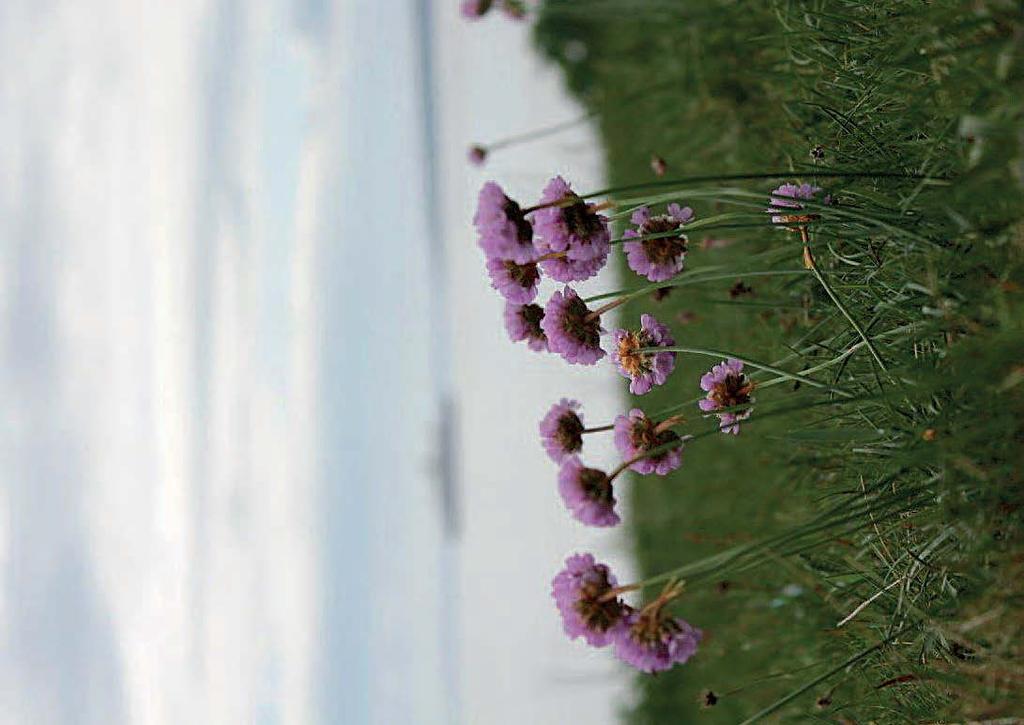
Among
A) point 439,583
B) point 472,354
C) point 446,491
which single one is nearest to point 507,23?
point 472,354

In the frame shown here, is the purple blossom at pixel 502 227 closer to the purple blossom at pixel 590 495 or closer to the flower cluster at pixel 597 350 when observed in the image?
the flower cluster at pixel 597 350

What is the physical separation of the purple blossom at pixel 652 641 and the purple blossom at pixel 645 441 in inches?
5.2

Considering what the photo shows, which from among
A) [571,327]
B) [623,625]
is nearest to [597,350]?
[571,327]

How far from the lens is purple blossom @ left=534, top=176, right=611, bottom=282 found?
0.75m

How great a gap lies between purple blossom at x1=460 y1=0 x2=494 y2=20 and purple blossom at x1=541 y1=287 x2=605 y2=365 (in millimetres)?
929

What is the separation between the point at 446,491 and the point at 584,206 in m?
3.26

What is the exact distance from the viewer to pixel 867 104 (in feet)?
2.96

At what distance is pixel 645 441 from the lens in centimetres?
77

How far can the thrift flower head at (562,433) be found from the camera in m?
0.82

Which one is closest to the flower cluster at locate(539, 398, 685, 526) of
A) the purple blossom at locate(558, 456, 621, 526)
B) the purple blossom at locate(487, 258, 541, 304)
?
the purple blossom at locate(558, 456, 621, 526)

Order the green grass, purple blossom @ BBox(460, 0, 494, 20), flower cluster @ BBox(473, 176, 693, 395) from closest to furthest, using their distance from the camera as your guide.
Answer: the green grass
flower cluster @ BBox(473, 176, 693, 395)
purple blossom @ BBox(460, 0, 494, 20)

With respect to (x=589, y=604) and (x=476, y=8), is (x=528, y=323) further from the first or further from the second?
(x=476, y=8)

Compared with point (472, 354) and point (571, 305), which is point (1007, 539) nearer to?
point (571, 305)

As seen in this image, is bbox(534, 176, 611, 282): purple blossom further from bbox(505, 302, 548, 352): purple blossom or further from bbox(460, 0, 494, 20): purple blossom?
bbox(460, 0, 494, 20): purple blossom
